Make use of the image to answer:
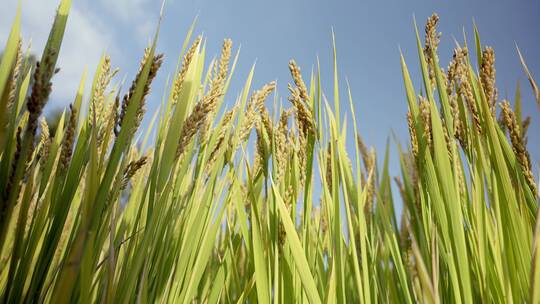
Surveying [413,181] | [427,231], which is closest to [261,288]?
[427,231]

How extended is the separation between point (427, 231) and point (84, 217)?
671 millimetres

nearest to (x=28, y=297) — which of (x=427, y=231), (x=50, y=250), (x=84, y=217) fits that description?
(x=50, y=250)

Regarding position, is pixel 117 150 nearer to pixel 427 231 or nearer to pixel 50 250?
pixel 50 250

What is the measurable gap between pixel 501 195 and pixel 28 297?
0.78 meters

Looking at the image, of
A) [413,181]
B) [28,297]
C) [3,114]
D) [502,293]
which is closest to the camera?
[3,114]

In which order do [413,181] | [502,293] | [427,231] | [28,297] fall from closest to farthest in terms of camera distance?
[28,297]
[502,293]
[427,231]
[413,181]

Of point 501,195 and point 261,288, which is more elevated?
point 501,195

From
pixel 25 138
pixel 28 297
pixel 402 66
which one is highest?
pixel 402 66

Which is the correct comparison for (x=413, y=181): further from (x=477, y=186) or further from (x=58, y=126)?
(x=58, y=126)

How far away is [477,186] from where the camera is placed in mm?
798

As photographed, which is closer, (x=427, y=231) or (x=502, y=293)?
(x=502, y=293)

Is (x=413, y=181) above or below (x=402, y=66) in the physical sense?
below

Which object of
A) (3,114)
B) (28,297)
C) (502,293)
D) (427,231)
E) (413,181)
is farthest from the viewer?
(413,181)

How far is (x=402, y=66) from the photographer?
92cm
